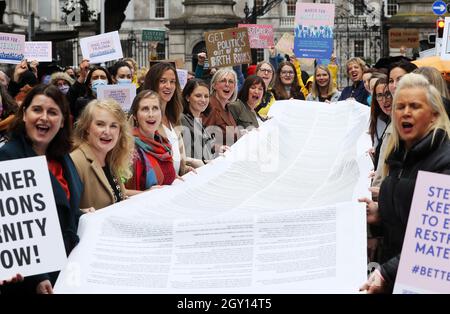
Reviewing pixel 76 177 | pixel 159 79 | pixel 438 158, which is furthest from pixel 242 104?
pixel 438 158

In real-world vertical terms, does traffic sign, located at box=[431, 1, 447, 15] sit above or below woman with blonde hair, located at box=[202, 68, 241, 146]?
above

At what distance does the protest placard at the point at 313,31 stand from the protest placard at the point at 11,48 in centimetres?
537

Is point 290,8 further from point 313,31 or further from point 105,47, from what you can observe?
point 105,47

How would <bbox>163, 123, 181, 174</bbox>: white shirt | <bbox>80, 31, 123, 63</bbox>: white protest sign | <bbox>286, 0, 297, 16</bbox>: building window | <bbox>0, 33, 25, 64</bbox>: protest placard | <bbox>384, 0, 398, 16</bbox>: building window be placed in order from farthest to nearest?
<bbox>286, 0, 297, 16</bbox>: building window < <bbox>384, 0, 398, 16</bbox>: building window < <bbox>80, 31, 123, 63</bbox>: white protest sign < <bbox>0, 33, 25, 64</bbox>: protest placard < <bbox>163, 123, 181, 174</bbox>: white shirt

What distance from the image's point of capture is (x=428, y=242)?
445 centimetres

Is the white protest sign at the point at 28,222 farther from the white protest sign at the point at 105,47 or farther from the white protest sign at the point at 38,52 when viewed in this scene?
the white protest sign at the point at 38,52

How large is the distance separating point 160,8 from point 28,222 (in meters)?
76.7

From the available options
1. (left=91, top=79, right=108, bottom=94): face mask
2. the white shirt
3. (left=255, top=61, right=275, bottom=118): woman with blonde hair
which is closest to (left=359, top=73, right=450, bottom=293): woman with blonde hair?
the white shirt

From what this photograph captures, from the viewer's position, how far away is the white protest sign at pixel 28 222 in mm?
4930

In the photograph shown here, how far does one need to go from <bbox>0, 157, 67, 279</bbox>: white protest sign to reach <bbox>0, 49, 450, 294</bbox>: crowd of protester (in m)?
0.11

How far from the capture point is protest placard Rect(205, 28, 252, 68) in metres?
17.2

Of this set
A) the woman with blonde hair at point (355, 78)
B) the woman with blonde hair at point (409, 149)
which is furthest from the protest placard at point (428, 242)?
the woman with blonde hair at point (355, 78)

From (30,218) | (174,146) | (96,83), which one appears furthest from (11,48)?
(30,218)

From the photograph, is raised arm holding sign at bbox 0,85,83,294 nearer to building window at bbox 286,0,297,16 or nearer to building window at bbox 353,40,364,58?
building window at bbox 353,40,364,58
